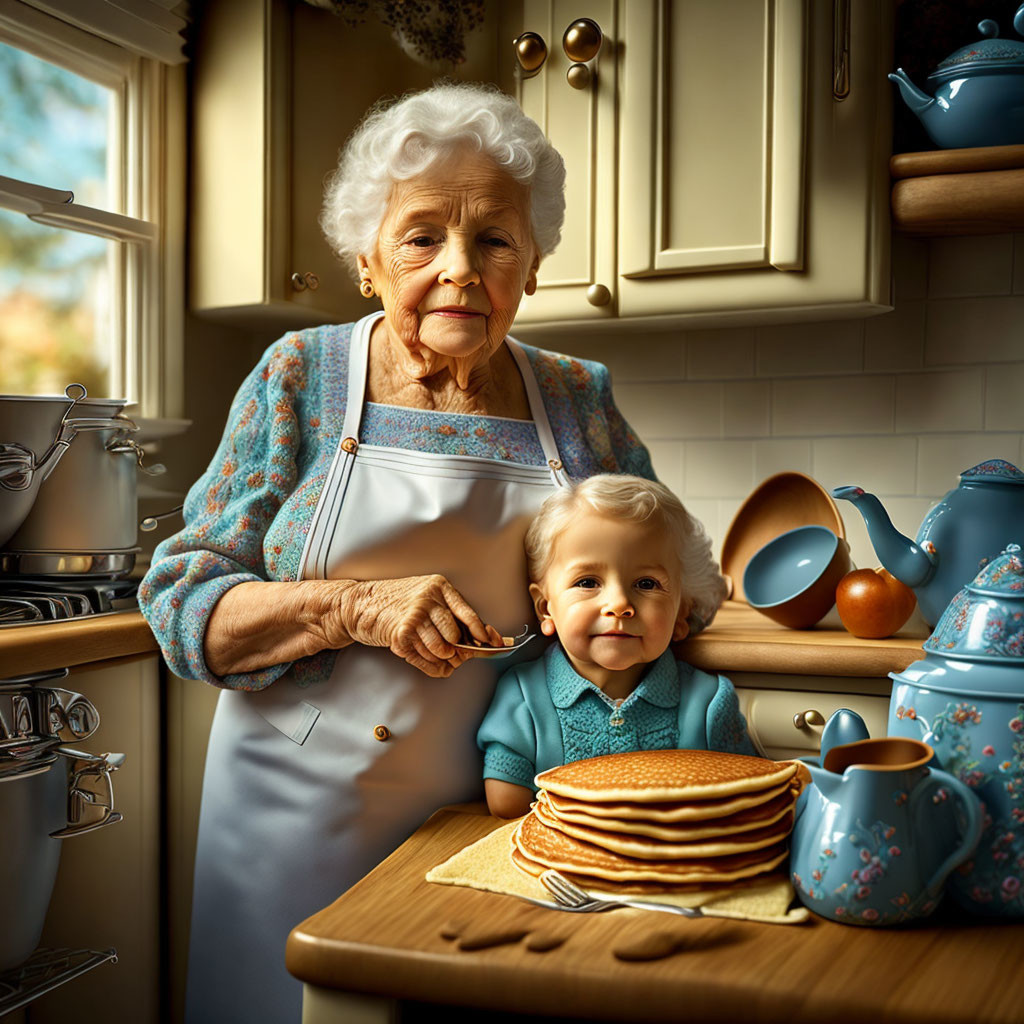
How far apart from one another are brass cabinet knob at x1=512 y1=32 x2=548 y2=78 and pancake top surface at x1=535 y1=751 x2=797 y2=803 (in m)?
1.36

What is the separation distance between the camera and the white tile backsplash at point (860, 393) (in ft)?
→ 6.41

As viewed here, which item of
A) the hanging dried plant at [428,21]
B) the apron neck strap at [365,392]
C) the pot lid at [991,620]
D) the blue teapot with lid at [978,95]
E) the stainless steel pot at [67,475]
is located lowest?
the pot lid at [991,620]

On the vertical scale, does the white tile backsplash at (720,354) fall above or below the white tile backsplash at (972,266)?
below

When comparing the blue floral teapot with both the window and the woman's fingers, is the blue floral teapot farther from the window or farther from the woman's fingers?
the window

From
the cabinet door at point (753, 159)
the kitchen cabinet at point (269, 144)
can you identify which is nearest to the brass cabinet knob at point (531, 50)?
the cabinet door at point (753, 159)

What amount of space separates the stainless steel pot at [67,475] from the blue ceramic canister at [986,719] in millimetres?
1200

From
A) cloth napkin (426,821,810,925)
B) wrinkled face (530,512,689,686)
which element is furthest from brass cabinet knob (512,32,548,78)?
cloth napkin (426,821,810,925)

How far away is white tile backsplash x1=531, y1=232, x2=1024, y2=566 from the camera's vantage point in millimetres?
1954

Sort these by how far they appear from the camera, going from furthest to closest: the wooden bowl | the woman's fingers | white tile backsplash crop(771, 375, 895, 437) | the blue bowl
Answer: white tile backsplash crop(771, 375, 895, 437) < the wooden bowl < the blue bowl < the woman's fingers

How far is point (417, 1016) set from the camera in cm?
98

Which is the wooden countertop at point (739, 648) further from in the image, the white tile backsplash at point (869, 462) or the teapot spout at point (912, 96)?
the teapot spout at point (912, 96)

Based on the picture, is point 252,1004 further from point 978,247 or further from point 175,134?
point 978,247

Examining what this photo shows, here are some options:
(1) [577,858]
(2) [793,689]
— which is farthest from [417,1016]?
(2) [793,689]

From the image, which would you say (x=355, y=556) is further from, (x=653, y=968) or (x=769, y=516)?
(x=769, y=516)
